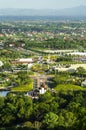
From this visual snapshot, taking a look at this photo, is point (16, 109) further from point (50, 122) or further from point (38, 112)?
point (50, 122)

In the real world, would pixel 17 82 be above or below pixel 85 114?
below

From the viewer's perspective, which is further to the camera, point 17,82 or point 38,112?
point 17,82

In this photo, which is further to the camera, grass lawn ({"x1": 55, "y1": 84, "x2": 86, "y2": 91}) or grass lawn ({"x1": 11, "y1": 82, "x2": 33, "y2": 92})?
grass lawn ({"x1": 11, "y1": 82, "x2": 33, "y2": 92})

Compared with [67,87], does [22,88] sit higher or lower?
lower

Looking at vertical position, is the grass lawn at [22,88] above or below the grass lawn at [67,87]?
below

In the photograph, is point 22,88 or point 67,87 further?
point 22,88

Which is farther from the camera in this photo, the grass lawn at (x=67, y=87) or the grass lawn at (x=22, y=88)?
the grass lawn at (x=22, y=88)

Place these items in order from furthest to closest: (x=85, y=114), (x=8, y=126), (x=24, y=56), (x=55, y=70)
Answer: (x=24, y=56) → (x=55, y=70) → (x=8, y=126) → (x=85, y=114)

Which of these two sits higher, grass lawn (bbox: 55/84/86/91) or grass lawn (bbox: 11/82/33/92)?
grass lawn (bbox: 55/84/86/91)

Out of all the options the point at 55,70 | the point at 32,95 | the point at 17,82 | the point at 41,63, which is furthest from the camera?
the point at 41,63

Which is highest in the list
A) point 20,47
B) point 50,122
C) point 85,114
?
point 85,114

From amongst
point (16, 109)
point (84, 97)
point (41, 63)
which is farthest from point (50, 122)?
point (41, 63)
